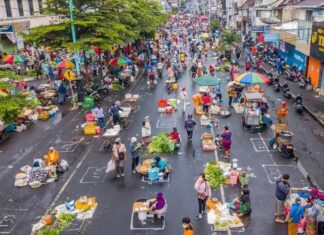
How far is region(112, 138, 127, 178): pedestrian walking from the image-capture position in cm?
1622

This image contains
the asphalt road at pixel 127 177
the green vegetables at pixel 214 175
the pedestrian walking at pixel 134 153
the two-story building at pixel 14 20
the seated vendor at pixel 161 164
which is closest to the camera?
the asphalt road at pixel 127 177

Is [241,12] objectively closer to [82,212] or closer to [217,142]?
[217,142]

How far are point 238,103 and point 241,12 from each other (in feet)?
163

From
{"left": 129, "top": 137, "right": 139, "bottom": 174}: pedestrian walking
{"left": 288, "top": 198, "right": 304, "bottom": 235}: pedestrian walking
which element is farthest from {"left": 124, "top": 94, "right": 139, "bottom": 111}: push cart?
{"left": 288, "top": 198, "right": 304, "bottom": 235}: pedestrian walking

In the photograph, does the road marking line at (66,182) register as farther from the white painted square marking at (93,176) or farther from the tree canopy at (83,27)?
the tree canopy at (83,27)

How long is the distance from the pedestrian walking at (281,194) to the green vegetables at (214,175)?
3113mm

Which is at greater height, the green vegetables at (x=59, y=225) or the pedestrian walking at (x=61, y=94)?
the pedestrian walking at (x=61, y=94)

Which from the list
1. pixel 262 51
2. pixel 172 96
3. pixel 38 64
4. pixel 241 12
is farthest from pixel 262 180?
pixel 241 12

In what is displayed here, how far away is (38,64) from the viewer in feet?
128

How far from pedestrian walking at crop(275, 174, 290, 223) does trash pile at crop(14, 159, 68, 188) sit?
31.0 feet

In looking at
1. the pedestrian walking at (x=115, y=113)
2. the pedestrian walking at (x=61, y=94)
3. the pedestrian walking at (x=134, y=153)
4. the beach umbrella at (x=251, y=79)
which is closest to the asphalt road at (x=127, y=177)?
the pedestrian walking at (x=134, y=153)

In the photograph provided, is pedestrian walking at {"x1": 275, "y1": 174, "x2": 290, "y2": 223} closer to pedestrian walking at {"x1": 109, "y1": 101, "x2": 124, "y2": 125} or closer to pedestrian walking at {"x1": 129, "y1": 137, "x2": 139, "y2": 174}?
pedestrian walking at {"x1": 129, "y1": 137, "x2": 139, "y2": 174}

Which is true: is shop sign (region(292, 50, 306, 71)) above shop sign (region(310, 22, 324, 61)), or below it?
below

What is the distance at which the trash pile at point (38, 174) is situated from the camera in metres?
16.4
